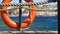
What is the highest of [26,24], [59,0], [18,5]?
[59,0]

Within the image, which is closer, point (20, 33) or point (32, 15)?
point (20, 33)

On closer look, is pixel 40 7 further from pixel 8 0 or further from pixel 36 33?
pixel 8 0

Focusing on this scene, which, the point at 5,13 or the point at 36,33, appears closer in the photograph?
the point at 36,33

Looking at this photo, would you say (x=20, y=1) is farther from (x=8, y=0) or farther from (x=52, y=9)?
(x=8, y=0)

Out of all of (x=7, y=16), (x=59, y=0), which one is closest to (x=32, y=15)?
(x=7, y=16)

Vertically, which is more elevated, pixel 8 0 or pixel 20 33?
pixel 8 0

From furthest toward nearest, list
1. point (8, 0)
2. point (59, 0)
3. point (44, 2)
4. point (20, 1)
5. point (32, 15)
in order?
1. point (32, 15)
2. point (8, 0)
3. point (20, 1)
4. point (44, 2)
5. point (59, 0)

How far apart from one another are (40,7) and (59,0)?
1.57 meters

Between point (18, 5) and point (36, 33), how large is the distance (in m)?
0.49

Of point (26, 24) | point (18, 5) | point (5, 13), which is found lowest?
point (26, 24)

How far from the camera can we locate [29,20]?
3.38 meters

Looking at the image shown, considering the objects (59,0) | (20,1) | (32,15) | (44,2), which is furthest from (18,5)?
(59,0)

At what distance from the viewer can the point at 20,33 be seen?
2699 mm

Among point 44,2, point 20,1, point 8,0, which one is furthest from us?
point 8,0
